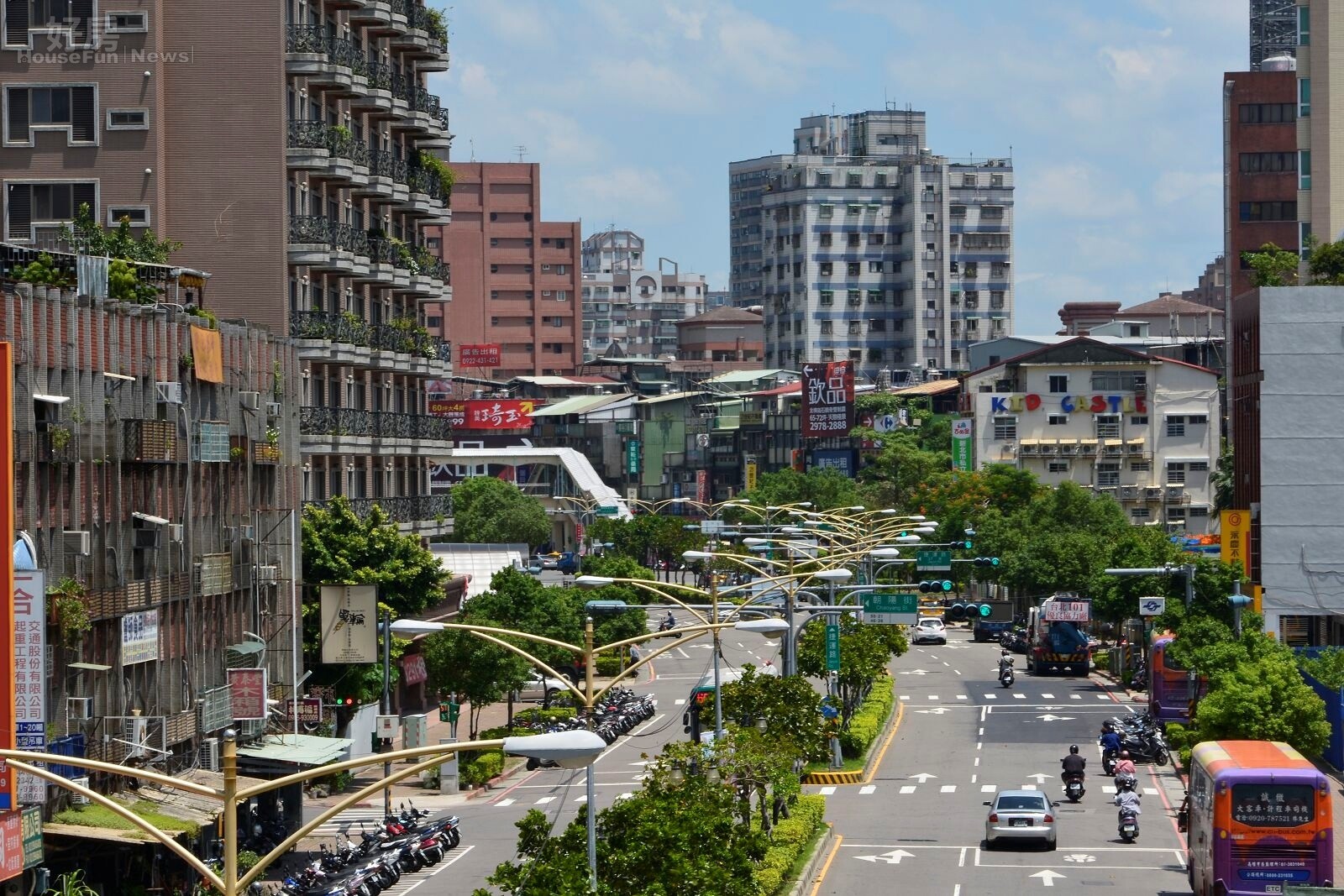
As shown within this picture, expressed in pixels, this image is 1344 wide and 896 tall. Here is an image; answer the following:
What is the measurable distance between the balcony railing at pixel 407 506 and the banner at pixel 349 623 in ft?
22.7

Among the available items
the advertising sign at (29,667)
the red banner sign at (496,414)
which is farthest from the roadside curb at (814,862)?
the red banner sign at (496,414)

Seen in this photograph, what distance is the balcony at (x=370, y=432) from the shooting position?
61.5m

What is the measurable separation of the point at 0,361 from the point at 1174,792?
1460 inches

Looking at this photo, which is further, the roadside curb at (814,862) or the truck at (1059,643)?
the truck at (1059,643)

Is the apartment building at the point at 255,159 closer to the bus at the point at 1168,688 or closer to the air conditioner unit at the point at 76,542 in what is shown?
the air conditioner unit at the point at 76,542

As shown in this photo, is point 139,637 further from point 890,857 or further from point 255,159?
point 255,159

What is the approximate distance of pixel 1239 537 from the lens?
78.4 metres

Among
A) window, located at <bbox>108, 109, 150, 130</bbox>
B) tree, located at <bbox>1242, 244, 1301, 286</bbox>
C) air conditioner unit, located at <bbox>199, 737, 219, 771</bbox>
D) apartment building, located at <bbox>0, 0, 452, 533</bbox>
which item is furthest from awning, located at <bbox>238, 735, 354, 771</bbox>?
tree, located at <bbox>1242, 244, 1301, 286</bbox>

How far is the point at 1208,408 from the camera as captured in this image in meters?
143

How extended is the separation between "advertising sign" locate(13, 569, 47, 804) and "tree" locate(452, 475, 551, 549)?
4674 inches

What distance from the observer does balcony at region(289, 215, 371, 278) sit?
60938mm

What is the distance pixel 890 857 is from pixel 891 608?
70.2 ft

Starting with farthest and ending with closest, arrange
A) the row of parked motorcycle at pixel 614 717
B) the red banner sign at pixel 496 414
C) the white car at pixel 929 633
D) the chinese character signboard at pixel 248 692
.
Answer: the red banner sign at pixel 496 414 < the white car at pixel 929 633 < the row of parked motorcycle at pixel 614 717 < the chinese character signboard at pixel 248 692

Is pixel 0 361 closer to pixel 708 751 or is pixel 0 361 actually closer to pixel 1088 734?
pixel 708 751
